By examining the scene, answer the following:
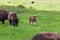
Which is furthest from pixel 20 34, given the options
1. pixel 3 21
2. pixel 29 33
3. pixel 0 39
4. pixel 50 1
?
pixel 50 1

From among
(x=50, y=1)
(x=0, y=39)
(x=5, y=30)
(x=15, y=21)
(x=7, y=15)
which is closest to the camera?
(x=0, y=39)

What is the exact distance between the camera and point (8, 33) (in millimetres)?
19203

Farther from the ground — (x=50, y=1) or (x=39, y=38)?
(x=39, y=38)

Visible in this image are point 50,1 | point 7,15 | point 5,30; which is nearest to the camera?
point 5,30

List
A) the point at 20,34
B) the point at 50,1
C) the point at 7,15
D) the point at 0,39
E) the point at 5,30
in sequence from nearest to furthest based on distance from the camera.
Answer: the point at 0,39, the point at 20,34, the point at 5,30, the point at 7,15, the point at 50,1

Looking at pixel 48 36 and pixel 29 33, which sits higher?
pixel 48 36

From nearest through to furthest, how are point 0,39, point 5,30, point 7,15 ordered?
point 0,39, point 5,30, point 7,15

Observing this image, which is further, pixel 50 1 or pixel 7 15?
pixel 50 1

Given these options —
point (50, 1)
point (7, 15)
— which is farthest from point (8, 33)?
point (50, 1)

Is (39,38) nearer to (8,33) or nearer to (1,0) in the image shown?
(8,33)

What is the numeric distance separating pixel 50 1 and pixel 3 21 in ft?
77.3

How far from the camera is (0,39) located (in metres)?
17.2

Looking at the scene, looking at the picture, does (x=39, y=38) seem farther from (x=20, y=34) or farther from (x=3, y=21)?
(x=3, y=21)

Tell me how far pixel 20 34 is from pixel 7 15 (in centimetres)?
832
